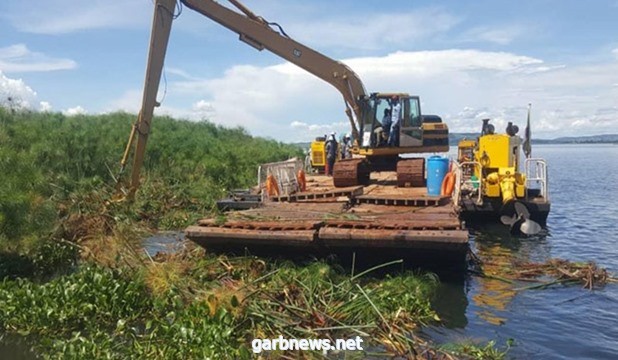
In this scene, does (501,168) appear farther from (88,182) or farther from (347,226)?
(88,182)

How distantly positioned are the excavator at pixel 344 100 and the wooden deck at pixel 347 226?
3657 millimetres

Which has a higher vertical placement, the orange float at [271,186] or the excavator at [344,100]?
the excavator at [344,100]

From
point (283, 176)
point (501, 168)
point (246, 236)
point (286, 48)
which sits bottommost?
point (246, 236)

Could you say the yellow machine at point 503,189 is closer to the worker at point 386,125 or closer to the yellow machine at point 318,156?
the worker at point 386,125

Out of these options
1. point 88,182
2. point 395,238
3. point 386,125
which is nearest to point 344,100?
point 386,125

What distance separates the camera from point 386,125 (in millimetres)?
16172

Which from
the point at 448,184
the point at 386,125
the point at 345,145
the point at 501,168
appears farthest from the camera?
the point at 345,145

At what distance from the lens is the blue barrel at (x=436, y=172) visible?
42.8 feet

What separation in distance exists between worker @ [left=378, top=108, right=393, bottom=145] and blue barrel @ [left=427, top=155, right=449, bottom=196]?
2.93 meters

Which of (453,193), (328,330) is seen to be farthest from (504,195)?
(328,330)

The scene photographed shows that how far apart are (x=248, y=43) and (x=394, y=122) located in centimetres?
460

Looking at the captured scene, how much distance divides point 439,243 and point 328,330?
8.37 feet

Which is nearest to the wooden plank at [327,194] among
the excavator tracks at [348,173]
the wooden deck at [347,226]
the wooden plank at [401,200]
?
the wooden plank at [401,200]

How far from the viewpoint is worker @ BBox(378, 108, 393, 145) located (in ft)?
52.5
